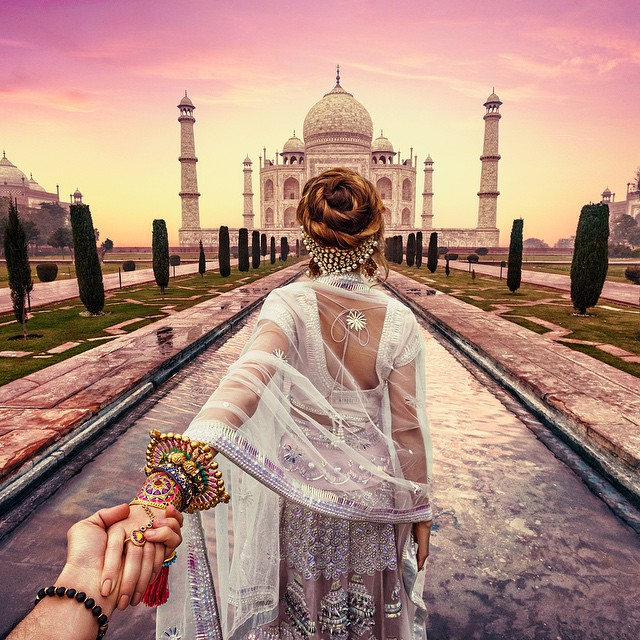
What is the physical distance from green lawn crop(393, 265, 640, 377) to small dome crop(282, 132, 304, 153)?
139ft

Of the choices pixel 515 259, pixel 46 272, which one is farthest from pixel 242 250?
pixel 515 259

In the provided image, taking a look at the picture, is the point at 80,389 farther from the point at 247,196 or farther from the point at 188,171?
the point at 247,196

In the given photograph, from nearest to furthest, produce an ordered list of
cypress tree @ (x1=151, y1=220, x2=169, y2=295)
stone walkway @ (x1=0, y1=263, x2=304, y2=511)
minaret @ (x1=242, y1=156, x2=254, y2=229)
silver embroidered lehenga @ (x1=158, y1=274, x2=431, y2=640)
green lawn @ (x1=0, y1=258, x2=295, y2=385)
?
1. silver embroidered lehenga @ (x1=158, y1=274, x2=431, y2=640)
2. stone walkway @ (x1=0, y1=263, x2=304, y2=511)
3. green lawn @ (x1=0, y1=258, x2=295, y2=385)
4. cypress tree @ (x1=151, y1=220, x2=169, y2=295)
5. minaret @ (x1=242, y1=156, x2=254, y2=229)

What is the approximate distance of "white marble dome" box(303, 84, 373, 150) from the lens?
45.7 meters

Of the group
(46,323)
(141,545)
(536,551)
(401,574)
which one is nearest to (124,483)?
(401,574)

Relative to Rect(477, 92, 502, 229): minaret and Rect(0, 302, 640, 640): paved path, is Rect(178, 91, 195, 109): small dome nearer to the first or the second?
Rect(477, 92, 502, 229): minaret

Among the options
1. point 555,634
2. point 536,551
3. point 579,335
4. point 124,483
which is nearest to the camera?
point 555,634

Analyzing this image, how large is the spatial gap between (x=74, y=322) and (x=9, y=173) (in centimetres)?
5752

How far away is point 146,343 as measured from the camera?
18.9 feet

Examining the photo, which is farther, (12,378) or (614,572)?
(12,378)

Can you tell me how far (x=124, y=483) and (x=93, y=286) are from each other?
6.42m

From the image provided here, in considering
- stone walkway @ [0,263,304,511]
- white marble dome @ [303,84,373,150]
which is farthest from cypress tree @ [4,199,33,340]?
white marble dome @ [303,84,373,150]

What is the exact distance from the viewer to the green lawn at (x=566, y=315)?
5799 millimetres

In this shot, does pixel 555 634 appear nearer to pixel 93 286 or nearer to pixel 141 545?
pixel 141 545
